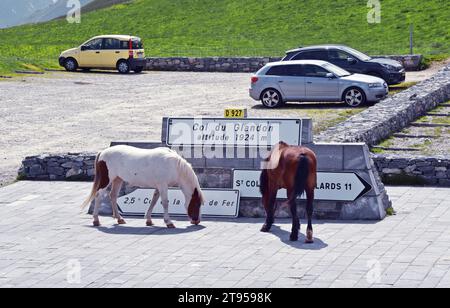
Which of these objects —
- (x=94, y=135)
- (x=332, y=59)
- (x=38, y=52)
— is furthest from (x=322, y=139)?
(x=38, y=52)

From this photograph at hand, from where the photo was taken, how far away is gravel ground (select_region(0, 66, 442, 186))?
27.3m

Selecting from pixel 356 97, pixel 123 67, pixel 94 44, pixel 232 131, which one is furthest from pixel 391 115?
pixel 94 44

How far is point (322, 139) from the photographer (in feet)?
71.9

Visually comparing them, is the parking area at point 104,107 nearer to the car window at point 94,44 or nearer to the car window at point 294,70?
the car window at point 294,70

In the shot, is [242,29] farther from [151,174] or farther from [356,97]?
[151,174]

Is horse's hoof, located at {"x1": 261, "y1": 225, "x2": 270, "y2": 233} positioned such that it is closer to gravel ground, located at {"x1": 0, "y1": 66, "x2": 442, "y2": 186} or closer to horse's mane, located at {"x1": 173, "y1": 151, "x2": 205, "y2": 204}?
horse's mane, located at {"x1": 173, "y1": 151, "x2": 205, "y2": 204}

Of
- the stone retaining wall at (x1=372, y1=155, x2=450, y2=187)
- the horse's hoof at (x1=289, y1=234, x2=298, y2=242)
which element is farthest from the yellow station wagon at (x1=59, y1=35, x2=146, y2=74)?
the horse's hoof at (x1=289, y1=234, x2=298, y2=242)

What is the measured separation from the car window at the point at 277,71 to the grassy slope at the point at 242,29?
15601 mm

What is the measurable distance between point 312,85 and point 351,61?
4280 millimetres

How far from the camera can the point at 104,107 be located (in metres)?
35.4

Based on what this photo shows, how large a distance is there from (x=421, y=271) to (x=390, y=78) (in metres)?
25.6

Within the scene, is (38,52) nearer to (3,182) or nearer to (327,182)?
(3,182)

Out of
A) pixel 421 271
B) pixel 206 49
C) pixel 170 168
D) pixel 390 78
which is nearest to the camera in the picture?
pixel 421 271

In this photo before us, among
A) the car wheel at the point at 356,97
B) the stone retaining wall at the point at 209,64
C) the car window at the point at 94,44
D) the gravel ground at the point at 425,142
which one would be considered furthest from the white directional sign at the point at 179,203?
the car window at the point at 94,44
